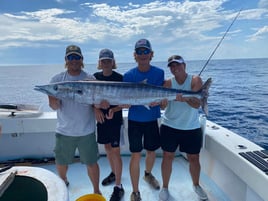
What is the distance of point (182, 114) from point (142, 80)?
510mm

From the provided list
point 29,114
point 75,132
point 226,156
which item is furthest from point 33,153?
point 226,156

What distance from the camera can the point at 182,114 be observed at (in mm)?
2332

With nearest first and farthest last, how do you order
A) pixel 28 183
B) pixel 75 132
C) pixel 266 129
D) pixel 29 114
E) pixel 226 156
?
pixel 28 183
pixel 75 132
pixel 226 156
pixel 29 114
pixel 266 129

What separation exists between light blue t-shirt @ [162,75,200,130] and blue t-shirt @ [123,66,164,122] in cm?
14

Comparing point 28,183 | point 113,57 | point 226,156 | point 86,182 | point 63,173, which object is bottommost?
point 86,182

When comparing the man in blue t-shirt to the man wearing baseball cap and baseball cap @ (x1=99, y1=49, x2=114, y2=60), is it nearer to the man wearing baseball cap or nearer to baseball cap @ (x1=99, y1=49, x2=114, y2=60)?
baseball cap @ (x1=99, y1=49, x2=114, y2=60)

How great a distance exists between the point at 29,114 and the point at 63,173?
1230mm

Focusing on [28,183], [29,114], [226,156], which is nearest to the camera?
[28,183]

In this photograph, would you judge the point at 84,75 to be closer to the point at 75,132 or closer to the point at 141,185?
the point at 75,132

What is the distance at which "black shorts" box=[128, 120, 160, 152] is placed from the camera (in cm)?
232

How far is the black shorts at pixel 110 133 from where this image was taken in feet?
8.09

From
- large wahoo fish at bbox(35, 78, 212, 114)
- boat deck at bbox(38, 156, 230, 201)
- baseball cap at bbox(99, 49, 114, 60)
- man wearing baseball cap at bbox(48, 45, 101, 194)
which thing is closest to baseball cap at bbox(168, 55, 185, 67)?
large wahoo fish at bbox(35, 78, 212, 114)

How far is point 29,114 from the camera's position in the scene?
3256 millimetres

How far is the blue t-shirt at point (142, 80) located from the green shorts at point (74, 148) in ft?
1.49
